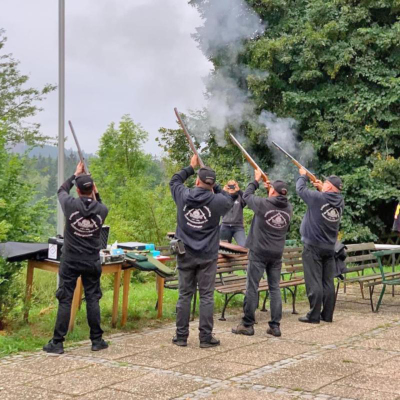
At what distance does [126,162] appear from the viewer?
23.2m

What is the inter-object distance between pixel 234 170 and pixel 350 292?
808 cm

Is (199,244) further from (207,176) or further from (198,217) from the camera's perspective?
(207,176)

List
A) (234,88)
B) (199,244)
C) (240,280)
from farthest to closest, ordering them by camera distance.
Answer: (234,88) < (240,280) < (199,244)

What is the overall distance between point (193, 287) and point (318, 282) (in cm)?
225

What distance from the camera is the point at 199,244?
7.32 m

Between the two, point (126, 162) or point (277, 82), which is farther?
point (126, 162)

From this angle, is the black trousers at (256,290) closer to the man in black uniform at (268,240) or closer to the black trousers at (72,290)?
the man in black uniform at (268,240)

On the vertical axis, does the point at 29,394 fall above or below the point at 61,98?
below

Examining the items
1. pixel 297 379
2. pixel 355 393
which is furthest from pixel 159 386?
pixel 355 393

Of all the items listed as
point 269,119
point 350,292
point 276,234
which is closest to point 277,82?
point 269,119

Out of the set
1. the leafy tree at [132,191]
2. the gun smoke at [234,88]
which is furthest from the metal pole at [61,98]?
the gun smoke at [234,88]

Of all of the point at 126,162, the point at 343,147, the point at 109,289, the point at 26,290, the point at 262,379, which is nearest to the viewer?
the point at 262,379

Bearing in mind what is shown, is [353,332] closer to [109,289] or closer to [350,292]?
[350,292]

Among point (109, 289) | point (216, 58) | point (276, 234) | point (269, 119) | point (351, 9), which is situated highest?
point (351, 9)
